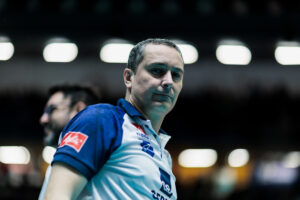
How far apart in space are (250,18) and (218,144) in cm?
529

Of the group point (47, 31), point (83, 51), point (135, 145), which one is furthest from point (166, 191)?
point (83, 51)

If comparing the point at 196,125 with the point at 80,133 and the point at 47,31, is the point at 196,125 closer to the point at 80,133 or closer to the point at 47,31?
the point at 47,31

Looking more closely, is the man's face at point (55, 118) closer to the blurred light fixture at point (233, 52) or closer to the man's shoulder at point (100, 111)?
the man's shoulder at point (100, 111)

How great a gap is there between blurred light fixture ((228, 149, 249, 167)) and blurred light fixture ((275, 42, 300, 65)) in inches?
183

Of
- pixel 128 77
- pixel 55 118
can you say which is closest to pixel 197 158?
pixel 55 118

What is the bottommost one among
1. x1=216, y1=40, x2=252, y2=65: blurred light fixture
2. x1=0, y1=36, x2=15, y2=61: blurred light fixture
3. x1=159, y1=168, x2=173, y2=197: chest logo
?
x1=159, y1=168, x2=173, y2=197: chest logo

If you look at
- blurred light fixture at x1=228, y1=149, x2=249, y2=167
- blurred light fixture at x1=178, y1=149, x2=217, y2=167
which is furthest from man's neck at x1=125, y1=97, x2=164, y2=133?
blurred light fixture at x1=178, y1=149, x2=217, y2=167

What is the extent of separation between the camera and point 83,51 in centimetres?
1095

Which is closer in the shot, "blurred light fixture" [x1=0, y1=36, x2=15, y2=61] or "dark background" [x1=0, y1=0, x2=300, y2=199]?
"dark background" [x1=0, y1=0, x2=300, y2=199]

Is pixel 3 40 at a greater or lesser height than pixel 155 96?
greater

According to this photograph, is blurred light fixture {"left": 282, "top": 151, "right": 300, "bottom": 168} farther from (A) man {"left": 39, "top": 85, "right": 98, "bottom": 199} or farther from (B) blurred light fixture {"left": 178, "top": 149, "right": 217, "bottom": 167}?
(A) man {"left": 39, "top": 85, "right": 98, "bottom": 199}

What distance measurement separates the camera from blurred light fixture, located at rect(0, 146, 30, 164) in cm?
1419

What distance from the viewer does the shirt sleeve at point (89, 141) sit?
169cm

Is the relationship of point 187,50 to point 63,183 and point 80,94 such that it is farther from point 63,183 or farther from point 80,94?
point 63,183
